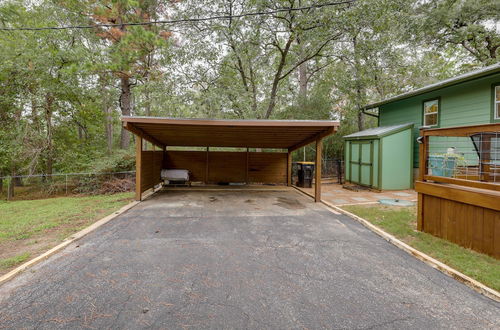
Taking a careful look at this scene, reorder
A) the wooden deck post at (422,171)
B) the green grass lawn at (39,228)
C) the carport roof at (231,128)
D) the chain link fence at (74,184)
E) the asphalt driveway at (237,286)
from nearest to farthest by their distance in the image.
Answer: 1. the asphalt driveway at (237,286)
2. the green grass lawn at (39,228)
3. the wooden deck post at (422,171)
4. the carport roof at (231,128)
5. the chain link fence at (74,184)

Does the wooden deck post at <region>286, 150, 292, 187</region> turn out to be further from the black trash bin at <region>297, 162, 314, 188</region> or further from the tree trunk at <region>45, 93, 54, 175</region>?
the tree trunk at <region>45, 93, 54, 175</region>

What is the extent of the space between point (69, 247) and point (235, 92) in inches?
→ 327

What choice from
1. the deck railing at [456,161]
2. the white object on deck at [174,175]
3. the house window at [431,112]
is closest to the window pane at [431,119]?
the house window at [431,112]

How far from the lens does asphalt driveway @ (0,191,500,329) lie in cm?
173

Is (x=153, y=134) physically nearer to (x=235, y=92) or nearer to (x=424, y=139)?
(x=235, y=92)

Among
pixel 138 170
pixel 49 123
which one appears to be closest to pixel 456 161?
pixel 138 170

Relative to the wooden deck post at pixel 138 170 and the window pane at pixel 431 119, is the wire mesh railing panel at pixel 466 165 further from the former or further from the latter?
the wooden deck post at pixel 138 170

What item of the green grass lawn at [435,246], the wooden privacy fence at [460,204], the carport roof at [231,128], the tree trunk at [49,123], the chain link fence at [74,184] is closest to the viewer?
the green grass lawn at [435,246]

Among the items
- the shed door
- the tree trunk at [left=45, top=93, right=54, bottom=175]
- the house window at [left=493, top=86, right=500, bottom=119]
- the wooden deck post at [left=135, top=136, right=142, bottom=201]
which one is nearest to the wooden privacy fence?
the house window at [left=493, top=86, right=500, bottom=119]

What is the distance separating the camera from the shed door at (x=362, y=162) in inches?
321

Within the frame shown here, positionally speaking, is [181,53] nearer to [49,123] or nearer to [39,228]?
[49,123]

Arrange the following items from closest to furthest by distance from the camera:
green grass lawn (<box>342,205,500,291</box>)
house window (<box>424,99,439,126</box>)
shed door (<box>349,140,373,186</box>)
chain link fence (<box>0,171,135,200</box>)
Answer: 1. green grass lawn (<box>342,205,500,291</box>)
2. house window (<box>424,99,439,126</box>)
3. chain link fence (<box>0,171,135,200</box>)
4. shed door (<box>349,140,373,186</box>)

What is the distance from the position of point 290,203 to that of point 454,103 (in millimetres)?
6312

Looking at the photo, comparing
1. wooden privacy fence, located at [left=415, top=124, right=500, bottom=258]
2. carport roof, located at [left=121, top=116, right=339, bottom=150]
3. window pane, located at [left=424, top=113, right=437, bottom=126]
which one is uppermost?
window pane, located at [left=424, top=113, right=437, bottom=126]
